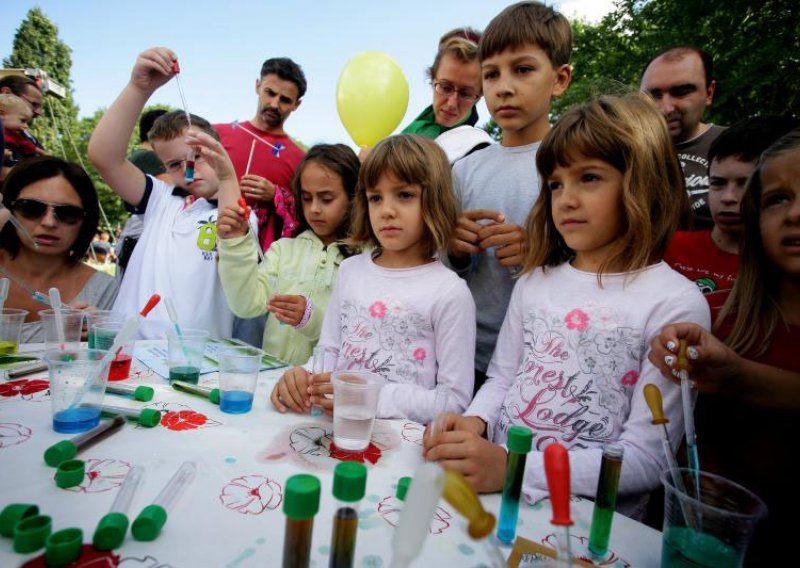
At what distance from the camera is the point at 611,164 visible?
59.2 inches

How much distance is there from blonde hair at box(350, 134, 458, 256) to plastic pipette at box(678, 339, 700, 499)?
1017mm

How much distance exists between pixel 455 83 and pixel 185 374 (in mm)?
2449

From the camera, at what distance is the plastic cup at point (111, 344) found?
1581mm

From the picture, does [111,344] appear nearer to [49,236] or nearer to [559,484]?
[49,236]

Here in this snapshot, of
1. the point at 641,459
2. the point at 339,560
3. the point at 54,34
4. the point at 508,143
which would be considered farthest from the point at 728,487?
the point at 54,34

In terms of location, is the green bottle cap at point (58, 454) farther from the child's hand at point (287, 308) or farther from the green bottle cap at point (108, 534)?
the child's hand at point (287, 308)

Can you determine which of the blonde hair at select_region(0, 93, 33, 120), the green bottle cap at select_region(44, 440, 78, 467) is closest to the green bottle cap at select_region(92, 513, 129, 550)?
the green bottle cap at select_region(44, 440, 78, 467)

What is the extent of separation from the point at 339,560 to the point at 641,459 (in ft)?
2.95

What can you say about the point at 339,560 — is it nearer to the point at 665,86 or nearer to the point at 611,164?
the point at 611,164

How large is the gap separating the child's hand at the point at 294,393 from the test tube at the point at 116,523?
0.55 m

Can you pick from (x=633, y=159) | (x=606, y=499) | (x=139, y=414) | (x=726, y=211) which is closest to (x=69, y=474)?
(x=139, y=414)

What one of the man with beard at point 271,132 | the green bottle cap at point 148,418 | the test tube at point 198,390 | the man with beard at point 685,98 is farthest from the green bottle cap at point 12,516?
the man with beard at point 685,98

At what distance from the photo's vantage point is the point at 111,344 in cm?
167

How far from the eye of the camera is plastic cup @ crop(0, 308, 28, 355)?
1735 millimetres
